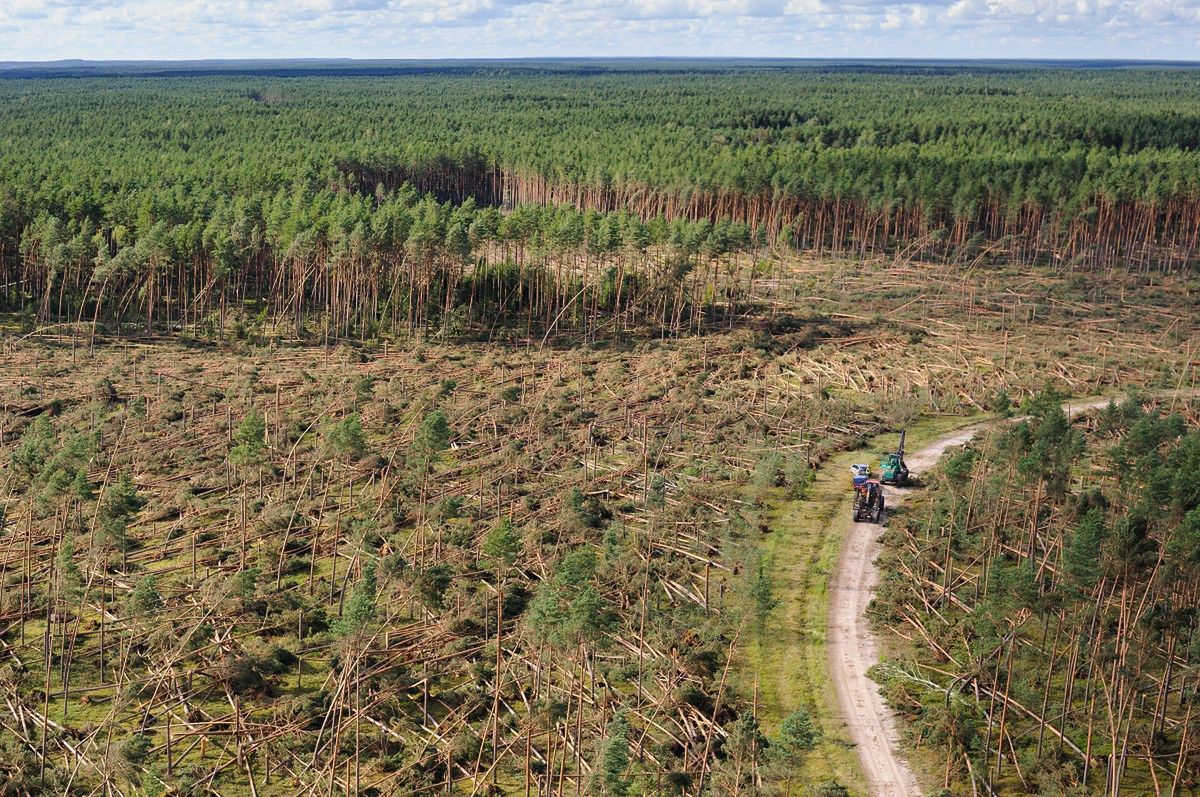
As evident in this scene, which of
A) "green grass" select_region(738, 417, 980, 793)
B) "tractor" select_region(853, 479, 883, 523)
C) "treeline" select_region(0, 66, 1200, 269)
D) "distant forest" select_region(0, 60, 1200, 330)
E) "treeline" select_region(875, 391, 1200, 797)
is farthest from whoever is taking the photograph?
"treeline" select_region(0, 66, 1200, 269)

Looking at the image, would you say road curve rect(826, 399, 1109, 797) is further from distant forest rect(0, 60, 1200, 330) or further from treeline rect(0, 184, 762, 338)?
distant forest rect(0, 60, 1200, 330)

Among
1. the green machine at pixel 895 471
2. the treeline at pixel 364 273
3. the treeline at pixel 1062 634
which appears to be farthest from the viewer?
the treeline at pixel 364 273

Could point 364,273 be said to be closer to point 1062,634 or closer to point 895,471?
point 895,471

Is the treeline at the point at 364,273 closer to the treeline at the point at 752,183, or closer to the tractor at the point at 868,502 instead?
the treeline at the point at 752,183

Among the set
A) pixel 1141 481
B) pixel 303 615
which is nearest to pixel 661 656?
pixel 303 615

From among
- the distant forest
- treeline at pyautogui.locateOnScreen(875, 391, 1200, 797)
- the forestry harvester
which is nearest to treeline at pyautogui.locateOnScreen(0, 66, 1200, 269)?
the distant forest

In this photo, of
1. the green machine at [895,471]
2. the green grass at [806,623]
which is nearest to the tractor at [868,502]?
the green grass at [806,623]
